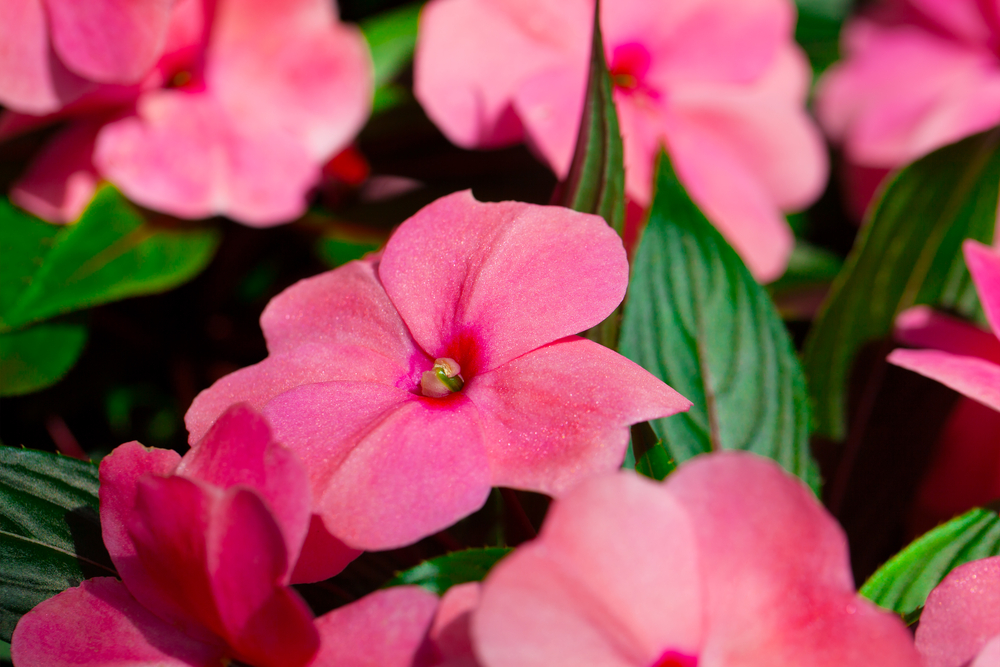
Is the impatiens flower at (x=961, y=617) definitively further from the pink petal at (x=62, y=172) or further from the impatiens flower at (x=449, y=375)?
the pink petal at (x=62, y=172)

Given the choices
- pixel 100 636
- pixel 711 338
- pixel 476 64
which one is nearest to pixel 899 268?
pixel 711 338

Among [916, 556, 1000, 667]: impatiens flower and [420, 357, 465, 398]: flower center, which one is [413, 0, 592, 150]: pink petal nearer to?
[420, 357, 465, 398]: flower center

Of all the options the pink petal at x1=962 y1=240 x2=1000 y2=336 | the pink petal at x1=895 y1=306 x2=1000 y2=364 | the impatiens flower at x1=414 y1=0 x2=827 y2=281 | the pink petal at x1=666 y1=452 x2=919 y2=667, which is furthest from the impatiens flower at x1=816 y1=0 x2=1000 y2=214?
the pink petal at x1=666 y1=452 x2=919 y2=667

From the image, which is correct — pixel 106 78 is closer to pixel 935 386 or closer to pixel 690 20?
pixel 690 20

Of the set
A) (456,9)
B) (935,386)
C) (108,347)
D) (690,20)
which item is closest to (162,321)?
(108,347)

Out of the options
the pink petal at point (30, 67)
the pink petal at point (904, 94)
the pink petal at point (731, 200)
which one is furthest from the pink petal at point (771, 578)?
the pink petal at point (904, 94)

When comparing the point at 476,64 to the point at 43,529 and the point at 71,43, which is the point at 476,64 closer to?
the point at 71,43
